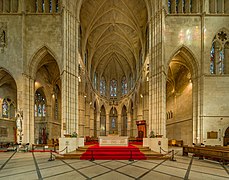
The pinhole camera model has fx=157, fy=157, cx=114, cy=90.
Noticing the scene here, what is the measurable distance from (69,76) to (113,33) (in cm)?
1980

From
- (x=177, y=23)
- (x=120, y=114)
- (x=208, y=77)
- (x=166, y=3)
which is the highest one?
(x=166, y=3)

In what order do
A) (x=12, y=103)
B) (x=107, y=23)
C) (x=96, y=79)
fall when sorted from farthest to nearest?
(x=96, y=79) < (x=107, y=23) < (x=12, y=103)

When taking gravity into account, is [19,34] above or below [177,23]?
below

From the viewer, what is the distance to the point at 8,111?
23328mm

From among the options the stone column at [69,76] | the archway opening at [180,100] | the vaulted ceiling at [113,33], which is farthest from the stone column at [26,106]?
the archway opening at [180,100]

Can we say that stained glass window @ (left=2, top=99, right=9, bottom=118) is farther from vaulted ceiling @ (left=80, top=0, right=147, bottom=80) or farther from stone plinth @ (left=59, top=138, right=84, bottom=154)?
stone plinth @ (left=59, top=138, right=84, bottom=154)

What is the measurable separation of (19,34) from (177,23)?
17.4 metres

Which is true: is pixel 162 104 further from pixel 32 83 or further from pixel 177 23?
pixel 32 83

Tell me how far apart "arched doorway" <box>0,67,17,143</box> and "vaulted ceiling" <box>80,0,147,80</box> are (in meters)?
12.6

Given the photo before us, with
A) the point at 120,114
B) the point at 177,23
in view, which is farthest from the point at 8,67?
the point at 120,114

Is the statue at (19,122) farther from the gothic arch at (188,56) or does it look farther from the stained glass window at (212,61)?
the stained glass window at (212,61)

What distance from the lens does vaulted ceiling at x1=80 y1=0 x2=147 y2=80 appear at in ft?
84.0

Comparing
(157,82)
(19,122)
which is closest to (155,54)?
(157,82)

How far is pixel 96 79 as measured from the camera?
41281mm
